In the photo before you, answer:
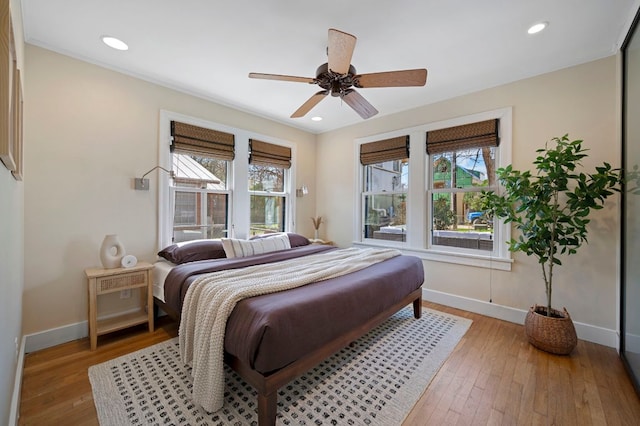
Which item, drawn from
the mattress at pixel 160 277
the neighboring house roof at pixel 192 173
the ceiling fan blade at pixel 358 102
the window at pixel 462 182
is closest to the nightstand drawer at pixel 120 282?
the mattress at pixel 160 277

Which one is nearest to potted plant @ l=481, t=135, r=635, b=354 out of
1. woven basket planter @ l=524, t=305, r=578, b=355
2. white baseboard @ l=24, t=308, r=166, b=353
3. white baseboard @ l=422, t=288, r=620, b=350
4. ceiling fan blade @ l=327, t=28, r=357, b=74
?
woven basket planter @ l=524, t=305, r=578, b=355

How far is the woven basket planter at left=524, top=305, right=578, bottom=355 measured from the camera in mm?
2303

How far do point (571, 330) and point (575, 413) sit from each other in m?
0.90

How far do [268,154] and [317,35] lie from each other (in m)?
2.20

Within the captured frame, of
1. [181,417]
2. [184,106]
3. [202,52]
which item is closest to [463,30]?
[202,52]

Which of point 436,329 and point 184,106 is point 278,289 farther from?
point 184,106

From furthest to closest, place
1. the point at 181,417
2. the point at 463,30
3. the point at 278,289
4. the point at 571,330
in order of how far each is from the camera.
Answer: the point at 571,330 < the point at 463,30 < the point at 278,289 < the point at 181,417

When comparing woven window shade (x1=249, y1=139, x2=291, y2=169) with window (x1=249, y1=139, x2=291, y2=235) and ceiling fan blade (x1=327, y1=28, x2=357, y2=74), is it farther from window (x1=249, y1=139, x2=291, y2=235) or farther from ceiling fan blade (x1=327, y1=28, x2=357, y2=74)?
ceiling fan blade (x1=327, y1=28, x2=357, y2=74)

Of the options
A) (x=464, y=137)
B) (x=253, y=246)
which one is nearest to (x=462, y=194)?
(x=464, y=137)

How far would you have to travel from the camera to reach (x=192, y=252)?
286 centimetres

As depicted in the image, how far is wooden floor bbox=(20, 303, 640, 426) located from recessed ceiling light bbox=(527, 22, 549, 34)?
8.98ft

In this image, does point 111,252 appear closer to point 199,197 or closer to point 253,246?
point 199,197

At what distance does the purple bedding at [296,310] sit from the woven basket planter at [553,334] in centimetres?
117

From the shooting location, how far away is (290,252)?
10.7 feet
